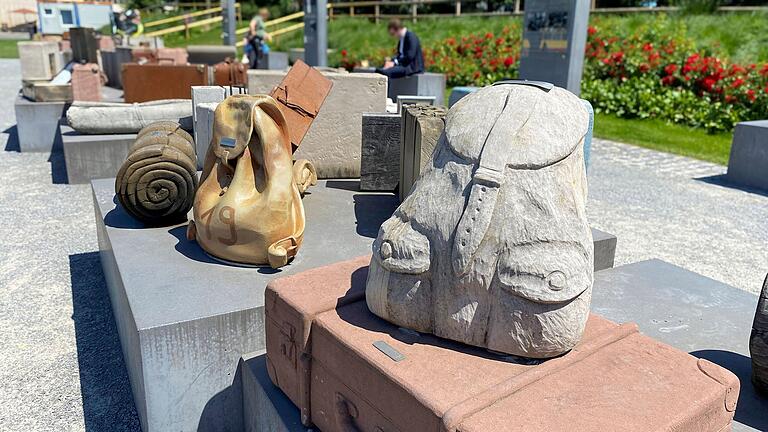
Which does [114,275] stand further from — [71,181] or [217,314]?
[71,181]

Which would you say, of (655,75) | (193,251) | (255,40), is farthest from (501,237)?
(255,40)

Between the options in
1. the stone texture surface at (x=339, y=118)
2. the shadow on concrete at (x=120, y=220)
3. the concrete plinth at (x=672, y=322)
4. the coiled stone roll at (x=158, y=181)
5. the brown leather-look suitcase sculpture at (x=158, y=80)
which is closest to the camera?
the concrete plinth at (x=672, y=322)

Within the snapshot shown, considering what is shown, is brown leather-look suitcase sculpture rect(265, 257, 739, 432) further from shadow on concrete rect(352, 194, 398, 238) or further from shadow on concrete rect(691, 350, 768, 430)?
shadow on concrete rect(352, 194, 398, 238)

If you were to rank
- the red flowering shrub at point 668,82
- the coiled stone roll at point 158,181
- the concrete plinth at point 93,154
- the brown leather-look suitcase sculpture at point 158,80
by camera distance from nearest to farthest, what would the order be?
the coiled stone roll at point 158,181 < the concrete plinth at point 93,154 < the brown leather-look suitcase sculpture at point 158,80 < the red flowering shrub at point 668,82

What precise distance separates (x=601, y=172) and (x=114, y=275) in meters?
6.34

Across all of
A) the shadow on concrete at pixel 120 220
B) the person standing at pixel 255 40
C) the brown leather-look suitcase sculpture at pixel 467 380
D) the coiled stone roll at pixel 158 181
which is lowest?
the shadow on concrete at pixel 120 220

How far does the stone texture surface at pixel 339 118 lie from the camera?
207 inches

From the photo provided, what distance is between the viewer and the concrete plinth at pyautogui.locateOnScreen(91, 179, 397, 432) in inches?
105

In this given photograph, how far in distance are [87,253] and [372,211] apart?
2.39 metres

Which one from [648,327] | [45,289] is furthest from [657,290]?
[45,289]

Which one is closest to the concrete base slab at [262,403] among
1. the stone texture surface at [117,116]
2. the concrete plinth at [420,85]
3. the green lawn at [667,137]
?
the stone texture surface at [117,116]

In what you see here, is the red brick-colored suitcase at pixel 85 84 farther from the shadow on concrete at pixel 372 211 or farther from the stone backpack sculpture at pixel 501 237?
the stone backpack sculpture at pixel 501 237

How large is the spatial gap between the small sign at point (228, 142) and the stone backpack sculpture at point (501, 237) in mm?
1352

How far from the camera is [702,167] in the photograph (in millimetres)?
8359
